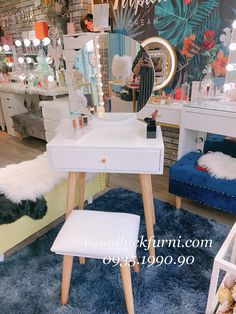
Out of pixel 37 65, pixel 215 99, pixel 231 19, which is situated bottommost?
pixel 215 99

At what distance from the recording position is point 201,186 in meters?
1.77

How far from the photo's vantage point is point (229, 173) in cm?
171

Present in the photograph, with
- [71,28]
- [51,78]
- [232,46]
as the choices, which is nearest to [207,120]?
[232,46]

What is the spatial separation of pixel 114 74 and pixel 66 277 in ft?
4.14

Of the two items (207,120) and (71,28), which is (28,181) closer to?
(207,120)

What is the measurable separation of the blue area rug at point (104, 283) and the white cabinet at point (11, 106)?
106 inches

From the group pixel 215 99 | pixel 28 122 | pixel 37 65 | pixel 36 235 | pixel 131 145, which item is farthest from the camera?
pixel 37 65

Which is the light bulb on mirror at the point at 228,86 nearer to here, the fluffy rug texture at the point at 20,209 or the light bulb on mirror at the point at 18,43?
the fluffy rug texture at the point at 20,209

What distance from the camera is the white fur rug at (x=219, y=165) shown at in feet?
5.61

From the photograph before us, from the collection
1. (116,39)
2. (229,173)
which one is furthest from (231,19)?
(229,173)

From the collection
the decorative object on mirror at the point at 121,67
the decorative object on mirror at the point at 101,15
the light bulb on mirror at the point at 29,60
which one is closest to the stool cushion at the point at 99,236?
the decorative object on mirror at the point at 121,67

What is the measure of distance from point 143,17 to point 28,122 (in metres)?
2.11

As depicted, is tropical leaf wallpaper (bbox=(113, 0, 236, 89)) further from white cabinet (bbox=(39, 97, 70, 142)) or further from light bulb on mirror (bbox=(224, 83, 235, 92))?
white cabinet (bbox=(39, 97, 70, 142))

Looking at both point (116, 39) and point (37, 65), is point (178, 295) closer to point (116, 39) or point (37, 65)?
point (116, 39)
